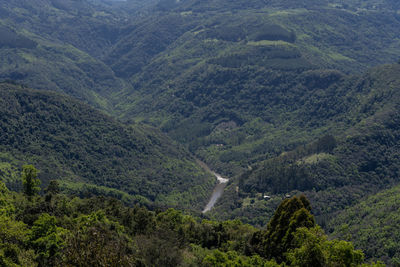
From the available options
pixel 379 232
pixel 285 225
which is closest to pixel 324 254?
pixel 285 225

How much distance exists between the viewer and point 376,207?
19925 cm

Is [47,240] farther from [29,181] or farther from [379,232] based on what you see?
[379,232]

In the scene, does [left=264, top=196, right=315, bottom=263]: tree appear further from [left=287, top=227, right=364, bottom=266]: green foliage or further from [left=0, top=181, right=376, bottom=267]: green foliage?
[left=287, top=227, right=364, bottom=266]: green foliage

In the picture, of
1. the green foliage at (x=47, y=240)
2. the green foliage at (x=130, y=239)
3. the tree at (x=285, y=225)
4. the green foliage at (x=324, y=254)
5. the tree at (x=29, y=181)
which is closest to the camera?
the green foliage at (x=130, y=239)

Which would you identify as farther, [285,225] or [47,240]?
[285,225]

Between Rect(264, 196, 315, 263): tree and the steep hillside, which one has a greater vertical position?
Rect(264, 196, 315, 263): tree

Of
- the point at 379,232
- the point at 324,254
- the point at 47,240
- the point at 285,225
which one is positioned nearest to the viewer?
the point at 324,254

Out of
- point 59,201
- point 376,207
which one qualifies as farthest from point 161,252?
point 376,207

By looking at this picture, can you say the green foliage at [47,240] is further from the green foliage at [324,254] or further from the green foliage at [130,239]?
the green foliage at [324,254]

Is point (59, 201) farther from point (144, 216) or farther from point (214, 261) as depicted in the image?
point (214, 261)

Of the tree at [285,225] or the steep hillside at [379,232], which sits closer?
the tree at [285,225]

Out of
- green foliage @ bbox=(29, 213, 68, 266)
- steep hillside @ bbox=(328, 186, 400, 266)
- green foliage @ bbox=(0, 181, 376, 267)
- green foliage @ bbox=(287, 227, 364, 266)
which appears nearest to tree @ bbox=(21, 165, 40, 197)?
green foliage @ bbox=(0, 181, 376, 267)

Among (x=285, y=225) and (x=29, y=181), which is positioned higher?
(x=29, y=181)

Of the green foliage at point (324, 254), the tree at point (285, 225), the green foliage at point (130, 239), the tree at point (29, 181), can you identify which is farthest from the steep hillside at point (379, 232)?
the tree at point (29, 181)
